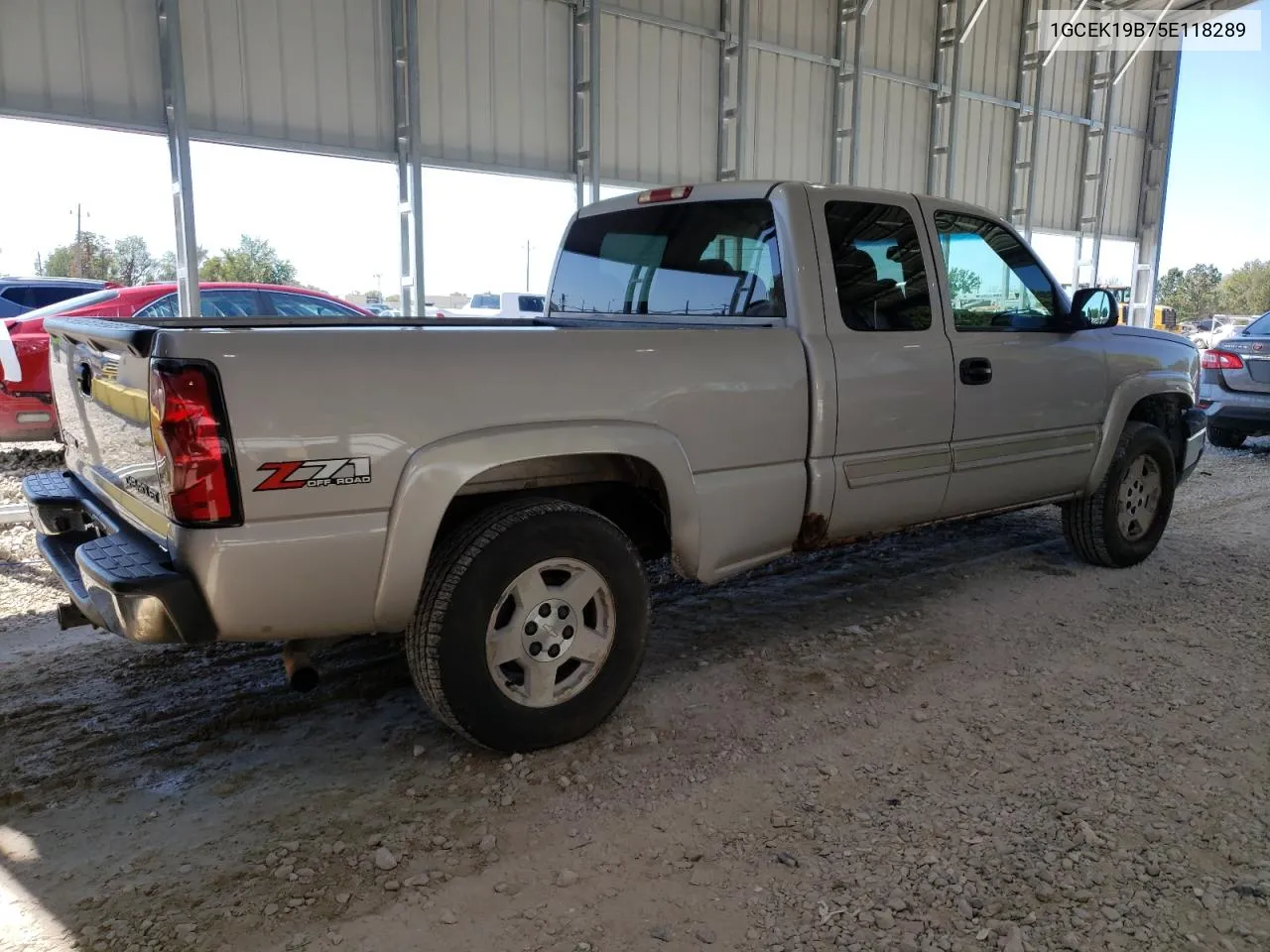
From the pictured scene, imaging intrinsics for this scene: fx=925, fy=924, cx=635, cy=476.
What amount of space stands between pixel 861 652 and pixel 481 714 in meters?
1.85

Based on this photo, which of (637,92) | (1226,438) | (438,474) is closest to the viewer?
(438,474)

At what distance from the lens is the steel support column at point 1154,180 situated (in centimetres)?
2000

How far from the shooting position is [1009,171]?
704 inches

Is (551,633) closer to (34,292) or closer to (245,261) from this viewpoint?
(34,292)

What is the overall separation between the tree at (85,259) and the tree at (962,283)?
3984cm

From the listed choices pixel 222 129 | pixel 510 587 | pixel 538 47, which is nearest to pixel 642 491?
pixel 510 587

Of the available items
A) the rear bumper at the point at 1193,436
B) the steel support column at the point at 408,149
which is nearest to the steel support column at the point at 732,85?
the steel support column at the point at 408,149

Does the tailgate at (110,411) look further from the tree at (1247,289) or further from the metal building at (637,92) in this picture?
the tree at (1247,289)

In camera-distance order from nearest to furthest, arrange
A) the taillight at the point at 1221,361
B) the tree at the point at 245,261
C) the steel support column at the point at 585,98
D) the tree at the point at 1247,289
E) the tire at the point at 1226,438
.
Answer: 1. the taillight at the point at 1221,361
2. the tire at the point at 1226,438
3. the steel support column at the point at 585,98
4. the tree at the point at 245,261
5. the tree at the point at 1247,289

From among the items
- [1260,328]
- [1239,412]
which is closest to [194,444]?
[1239,412]

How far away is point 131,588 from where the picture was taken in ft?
7.91

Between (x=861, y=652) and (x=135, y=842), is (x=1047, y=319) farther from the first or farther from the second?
(x=135, y=842)

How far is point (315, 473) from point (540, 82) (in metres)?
10.3

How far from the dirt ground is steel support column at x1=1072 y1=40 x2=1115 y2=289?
17.7 metres
